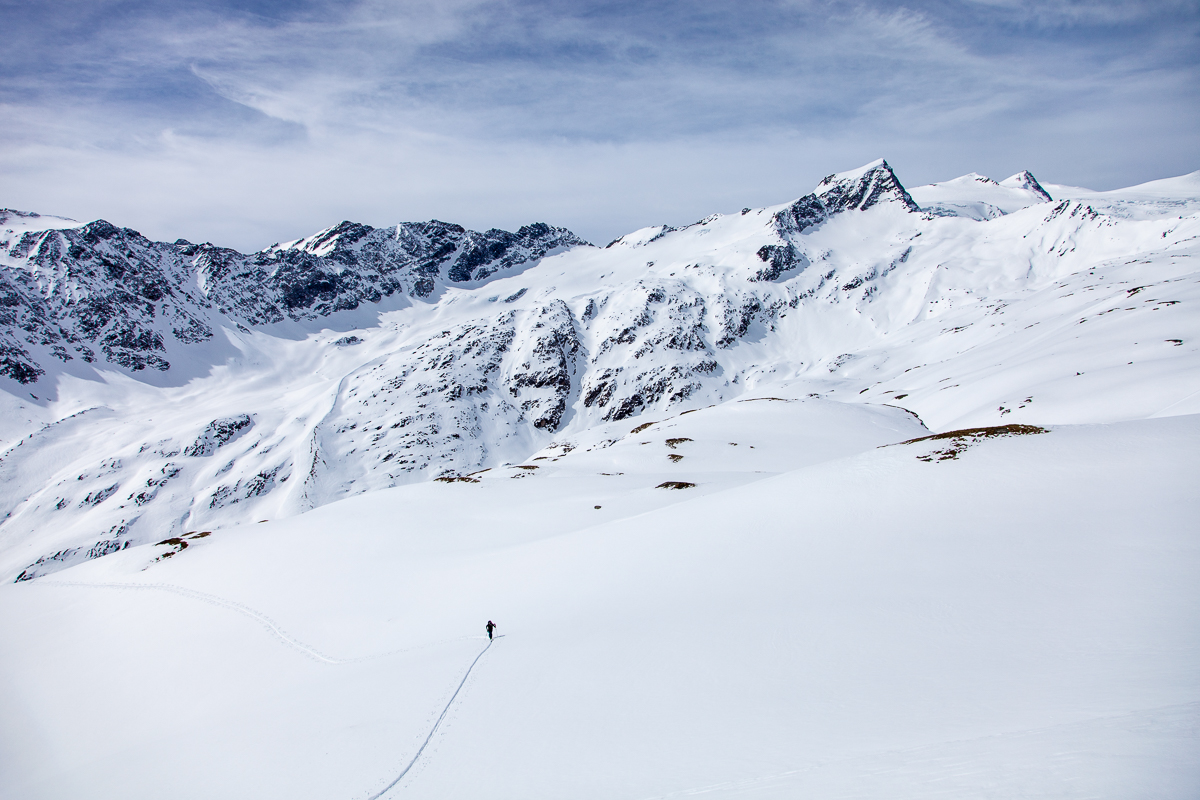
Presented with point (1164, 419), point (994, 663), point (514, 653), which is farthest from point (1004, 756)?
point (1164, 419)

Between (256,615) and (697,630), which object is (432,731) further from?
(256,615)

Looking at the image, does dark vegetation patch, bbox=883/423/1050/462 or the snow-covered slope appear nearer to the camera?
the snow-covered slope

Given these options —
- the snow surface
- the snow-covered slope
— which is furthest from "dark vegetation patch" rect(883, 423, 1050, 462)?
the snow surface

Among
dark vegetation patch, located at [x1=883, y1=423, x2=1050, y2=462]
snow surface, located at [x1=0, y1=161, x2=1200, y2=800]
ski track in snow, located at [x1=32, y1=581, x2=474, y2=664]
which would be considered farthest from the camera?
dark vegetation patch, located at [x1=883, y1=423, x2=1050, y2=462]

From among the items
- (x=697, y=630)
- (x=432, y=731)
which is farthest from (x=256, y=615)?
(x=697, y=630)

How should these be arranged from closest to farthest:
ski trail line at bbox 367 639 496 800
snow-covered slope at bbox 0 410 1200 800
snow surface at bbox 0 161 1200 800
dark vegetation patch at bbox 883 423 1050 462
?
snow-covered slope at bbox 0 410 1200 800 < snow surface at bbox 0 161 1200 800 < ski trail line at bbox 367 639 496 800 < dark vegetation patch at bbox 883 423 1050 462

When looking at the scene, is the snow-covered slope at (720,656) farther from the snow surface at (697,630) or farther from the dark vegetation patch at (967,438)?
the dark vegetation patch at (967,438)

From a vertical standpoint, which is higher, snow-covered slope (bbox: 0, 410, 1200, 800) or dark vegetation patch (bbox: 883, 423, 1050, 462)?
dark vegetation patch (bbox: 883, 423, 1050, 462)

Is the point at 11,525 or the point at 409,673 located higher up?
the point at 409,673

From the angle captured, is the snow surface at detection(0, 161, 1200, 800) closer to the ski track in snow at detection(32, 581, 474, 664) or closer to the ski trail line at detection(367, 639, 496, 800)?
the ski trail line at detection(367, 639, 496, 800)

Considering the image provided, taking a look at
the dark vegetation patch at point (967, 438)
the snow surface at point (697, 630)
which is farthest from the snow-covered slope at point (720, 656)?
the dark vegetation patch at point (967, 438)

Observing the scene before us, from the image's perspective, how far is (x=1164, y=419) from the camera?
27.3m

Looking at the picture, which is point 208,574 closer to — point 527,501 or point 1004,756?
point 527,501

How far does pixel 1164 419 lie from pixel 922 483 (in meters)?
13.2
